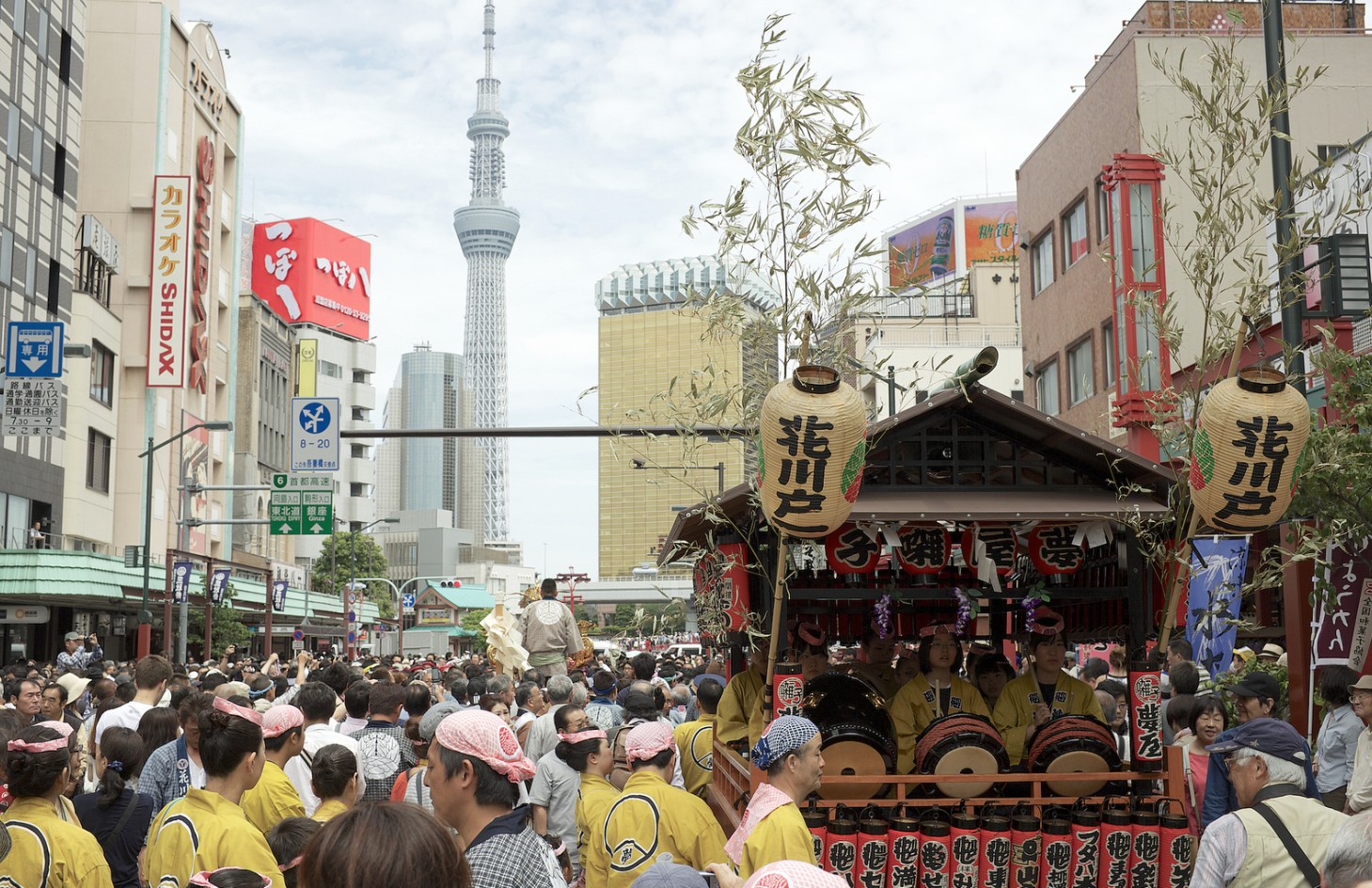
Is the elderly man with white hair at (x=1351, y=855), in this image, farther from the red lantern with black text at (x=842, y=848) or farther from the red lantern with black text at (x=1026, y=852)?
the red lantern with black text at (x=1026, y=852)

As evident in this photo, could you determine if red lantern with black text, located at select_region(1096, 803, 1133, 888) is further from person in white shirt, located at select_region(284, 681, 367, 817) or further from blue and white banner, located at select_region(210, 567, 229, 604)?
blue and white banner, located at select_region(210, 567, 229, 604)

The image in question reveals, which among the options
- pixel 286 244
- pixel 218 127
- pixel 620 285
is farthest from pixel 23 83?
pixel 620 285

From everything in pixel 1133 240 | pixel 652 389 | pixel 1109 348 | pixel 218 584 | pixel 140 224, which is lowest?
pixel 218 584

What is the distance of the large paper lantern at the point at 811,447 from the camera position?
6.49m

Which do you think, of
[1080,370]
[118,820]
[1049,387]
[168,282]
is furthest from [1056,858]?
[168,282]

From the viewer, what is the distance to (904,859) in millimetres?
7145

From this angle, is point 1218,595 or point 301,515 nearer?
point 1218,595

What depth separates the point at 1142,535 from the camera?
284 inches

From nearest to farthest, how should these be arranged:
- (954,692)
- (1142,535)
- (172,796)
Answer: (172,796) → (1142,535) → (954,692)

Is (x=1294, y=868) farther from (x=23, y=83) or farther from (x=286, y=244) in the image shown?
(x=286, y=244)

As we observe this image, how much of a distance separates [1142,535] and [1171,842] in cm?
190

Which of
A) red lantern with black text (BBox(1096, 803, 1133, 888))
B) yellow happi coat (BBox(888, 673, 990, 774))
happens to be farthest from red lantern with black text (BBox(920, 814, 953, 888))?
yellow happi coat (BBox(888, 673, 990, 774))

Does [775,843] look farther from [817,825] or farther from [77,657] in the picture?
[77,657]

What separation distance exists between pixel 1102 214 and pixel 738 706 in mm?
17249
